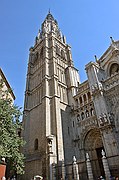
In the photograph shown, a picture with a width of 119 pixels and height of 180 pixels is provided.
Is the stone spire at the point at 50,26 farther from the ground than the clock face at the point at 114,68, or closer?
farther from the ground

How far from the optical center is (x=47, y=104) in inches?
885

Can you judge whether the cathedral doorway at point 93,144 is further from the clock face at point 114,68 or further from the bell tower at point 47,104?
the clock face at point 114,68

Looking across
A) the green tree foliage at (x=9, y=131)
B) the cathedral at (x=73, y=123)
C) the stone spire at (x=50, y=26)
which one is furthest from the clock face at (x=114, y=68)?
the stone spire at (x=50, y=26)

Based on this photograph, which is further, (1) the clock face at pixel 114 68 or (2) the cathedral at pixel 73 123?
(1) the clock face at pixel 114 68

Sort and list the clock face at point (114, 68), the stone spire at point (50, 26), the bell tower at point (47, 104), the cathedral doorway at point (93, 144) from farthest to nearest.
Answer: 1. the stone spire at point (50, 26)
2. the clock face at point (114, 68)
3. the cathedral doorway at point (93, 144)
4. the bell tower at point (47, 104)

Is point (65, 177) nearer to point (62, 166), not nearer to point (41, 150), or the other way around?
point (62, 166)

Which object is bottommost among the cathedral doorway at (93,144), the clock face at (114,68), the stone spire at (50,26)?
the cathedral doorway at (93,144)

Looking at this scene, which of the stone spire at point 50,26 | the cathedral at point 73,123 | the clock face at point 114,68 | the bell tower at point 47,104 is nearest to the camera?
the cathedral at point 73,123

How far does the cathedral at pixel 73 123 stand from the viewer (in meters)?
16.1

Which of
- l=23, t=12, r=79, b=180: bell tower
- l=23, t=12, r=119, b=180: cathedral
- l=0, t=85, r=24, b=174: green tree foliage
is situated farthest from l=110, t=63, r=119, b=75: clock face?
l=0, t=85, r=24, b=174: green tree foliage

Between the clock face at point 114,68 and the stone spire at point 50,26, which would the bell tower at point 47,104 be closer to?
the stone spire at point 50,26

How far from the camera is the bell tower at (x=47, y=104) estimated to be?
737 inches

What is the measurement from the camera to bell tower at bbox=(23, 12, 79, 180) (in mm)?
18719

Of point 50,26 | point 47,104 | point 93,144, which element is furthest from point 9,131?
point 50,26
